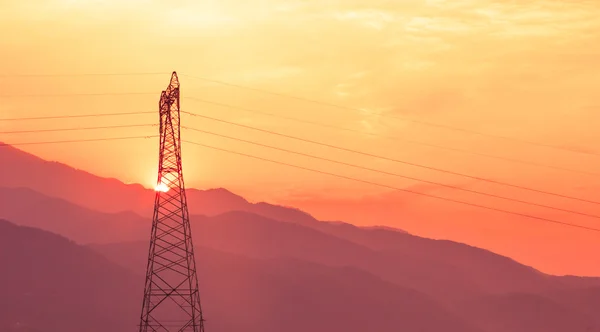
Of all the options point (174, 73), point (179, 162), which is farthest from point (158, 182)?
point (174, 73)

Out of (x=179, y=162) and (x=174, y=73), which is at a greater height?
(x=174, y=73)

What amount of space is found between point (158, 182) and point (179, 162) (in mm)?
2915

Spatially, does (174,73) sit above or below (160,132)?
above

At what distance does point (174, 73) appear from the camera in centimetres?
9200

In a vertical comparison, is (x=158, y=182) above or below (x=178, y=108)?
below

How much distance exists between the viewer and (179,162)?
9225 cm

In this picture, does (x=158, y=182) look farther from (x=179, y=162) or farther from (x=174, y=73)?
(x=174, y=73)

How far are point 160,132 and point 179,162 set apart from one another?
4.05 m

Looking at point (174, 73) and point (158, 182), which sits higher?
point (174, 73)

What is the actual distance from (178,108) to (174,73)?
400 centimetres

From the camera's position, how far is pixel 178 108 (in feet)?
309

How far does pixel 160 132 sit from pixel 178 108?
3.09m

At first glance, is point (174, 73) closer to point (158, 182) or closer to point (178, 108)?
point (178, 108)

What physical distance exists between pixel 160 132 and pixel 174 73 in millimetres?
6360
